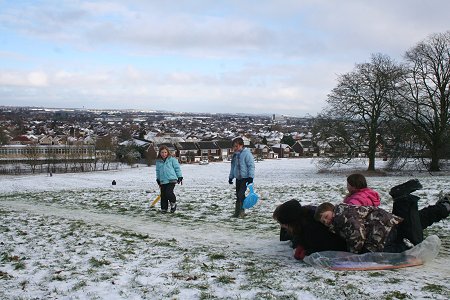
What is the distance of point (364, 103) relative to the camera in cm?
3772

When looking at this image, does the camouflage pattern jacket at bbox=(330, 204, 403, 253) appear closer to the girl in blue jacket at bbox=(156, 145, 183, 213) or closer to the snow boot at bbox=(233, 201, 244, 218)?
the snow boot at bbox=(233, 201, 244, 218)

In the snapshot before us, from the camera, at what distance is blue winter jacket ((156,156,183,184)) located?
12.3 metres

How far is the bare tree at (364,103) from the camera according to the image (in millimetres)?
37250

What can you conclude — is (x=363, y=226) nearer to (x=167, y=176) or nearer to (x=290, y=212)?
(x=290, y=212)

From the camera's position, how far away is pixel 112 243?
780 cm

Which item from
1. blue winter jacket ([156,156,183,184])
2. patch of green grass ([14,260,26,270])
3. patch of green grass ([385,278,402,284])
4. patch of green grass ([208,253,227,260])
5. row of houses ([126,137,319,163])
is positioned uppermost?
blue winter jacket ([156,156,183,184])

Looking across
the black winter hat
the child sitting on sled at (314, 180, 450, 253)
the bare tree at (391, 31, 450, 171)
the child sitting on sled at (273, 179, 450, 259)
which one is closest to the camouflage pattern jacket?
the child sitting on sled at (314, 180, 450, 253)

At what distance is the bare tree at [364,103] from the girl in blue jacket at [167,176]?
2830cm

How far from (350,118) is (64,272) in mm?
35267

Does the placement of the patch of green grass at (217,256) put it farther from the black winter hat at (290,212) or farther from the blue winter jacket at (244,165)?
the blue winter jacket at (244,165)

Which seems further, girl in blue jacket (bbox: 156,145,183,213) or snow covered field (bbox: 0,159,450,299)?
girl in blue jacket (bbox: 156,145,183,213)

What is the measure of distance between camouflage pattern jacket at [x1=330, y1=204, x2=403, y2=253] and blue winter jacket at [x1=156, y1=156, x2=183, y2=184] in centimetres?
710

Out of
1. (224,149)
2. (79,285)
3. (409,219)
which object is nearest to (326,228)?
(409,219)

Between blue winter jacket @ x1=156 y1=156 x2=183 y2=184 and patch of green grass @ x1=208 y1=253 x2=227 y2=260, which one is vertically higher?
blue winter jacket @ x1=156 y1=156 x2=183 y2=184
